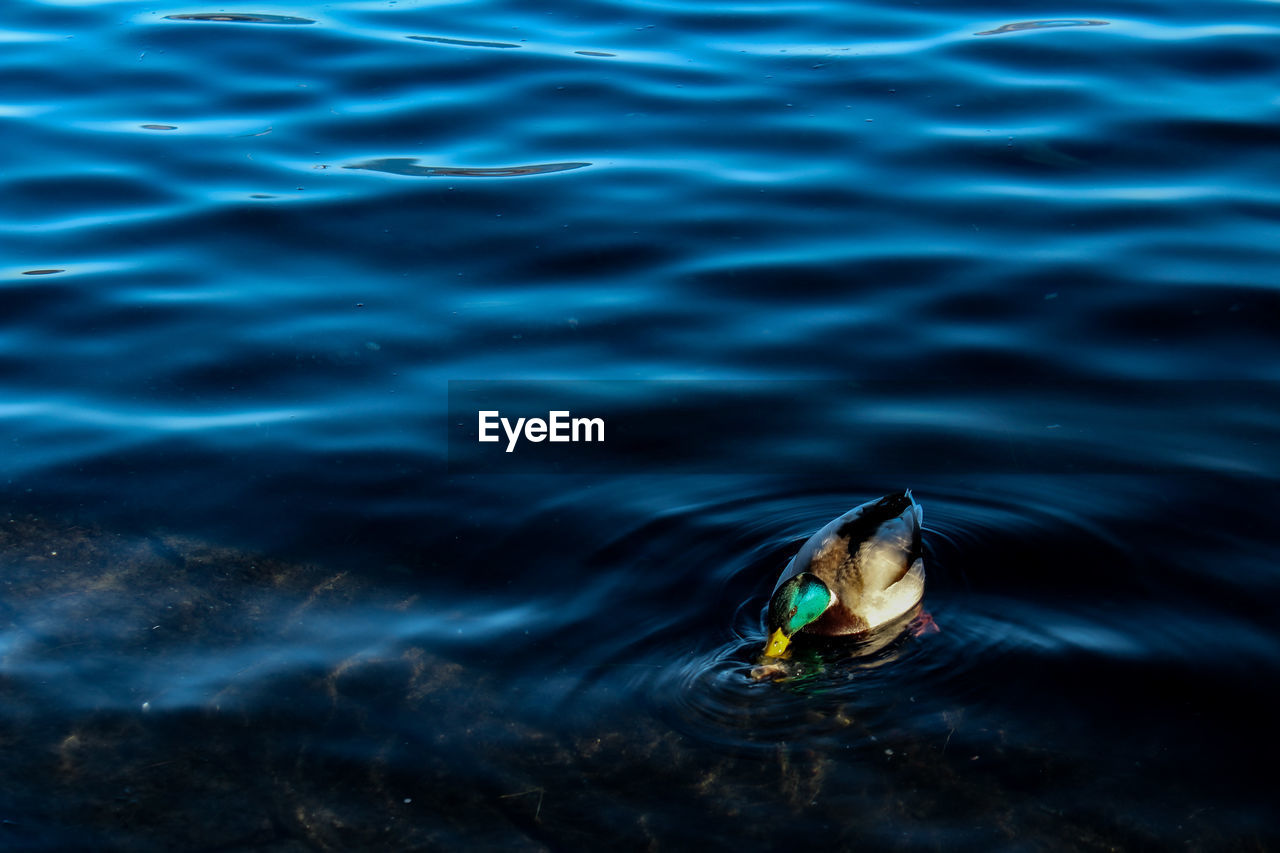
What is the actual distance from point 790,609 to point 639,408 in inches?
77.9

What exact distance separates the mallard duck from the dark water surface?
204 millimetres

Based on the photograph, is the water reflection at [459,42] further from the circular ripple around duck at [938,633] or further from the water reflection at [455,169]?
the circular ripple around duck at [938,633]

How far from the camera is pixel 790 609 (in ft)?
18.8

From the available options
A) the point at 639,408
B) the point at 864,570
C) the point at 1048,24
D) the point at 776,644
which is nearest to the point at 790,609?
the point at 776,644

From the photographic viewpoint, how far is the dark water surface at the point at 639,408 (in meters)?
5.07

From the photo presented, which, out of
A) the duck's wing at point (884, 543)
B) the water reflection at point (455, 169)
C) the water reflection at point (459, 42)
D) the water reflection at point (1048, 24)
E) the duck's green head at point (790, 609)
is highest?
the water reflection at point (1048, 24)

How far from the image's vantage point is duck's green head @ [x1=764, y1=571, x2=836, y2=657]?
5684mm

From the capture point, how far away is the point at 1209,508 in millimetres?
6395

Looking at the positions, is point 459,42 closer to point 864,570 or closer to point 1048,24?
point 1048,24

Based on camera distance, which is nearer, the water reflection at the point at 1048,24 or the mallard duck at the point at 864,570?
the mallard duck at the point at 864,570

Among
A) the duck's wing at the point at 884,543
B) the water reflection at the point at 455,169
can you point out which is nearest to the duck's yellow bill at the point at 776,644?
the duck's wing at the point at 884,543

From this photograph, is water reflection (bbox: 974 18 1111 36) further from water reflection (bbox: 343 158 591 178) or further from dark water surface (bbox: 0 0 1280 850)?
water reflection (bbox: 343 158 591 178)

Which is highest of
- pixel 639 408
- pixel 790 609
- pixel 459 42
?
pixel 459 42

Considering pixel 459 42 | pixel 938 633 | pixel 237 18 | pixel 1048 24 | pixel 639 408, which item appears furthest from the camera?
pixel 237 18
